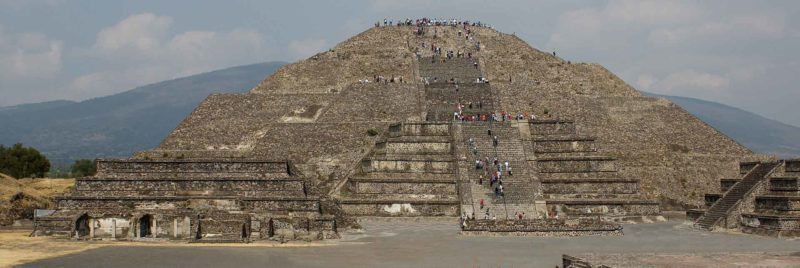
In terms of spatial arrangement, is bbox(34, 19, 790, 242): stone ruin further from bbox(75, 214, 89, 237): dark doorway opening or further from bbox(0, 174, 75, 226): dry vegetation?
bbox(0, 174, 75, 226): dry vegetation

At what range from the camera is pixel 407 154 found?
1820 inches

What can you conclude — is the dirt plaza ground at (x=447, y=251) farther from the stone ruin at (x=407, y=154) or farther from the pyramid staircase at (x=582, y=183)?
the pyramid staircase at (x=582, y=183)

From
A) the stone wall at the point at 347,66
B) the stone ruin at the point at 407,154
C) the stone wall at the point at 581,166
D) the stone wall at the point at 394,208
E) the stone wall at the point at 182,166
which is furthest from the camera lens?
the stone wall at the point at 347,66

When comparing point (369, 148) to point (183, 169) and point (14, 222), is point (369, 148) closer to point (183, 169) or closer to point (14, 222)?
point (183, 169)

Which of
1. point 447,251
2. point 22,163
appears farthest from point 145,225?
point 22,163

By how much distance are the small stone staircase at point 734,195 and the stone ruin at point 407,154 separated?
325 cm

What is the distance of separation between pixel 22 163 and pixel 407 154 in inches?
1411

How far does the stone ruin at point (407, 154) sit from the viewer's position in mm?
34562

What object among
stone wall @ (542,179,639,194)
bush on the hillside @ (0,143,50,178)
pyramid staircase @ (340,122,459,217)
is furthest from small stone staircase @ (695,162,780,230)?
bush on the hillside @ (0,143,50,178)

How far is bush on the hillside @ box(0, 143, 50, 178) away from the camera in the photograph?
67.2 m

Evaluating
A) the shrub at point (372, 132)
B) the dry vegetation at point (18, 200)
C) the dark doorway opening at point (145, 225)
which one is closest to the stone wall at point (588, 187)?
the shrub at point (372, 132)

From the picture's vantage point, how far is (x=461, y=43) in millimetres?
73438

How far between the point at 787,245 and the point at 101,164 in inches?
1023

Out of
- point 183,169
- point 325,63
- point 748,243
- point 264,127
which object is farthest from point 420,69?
point 748,243
